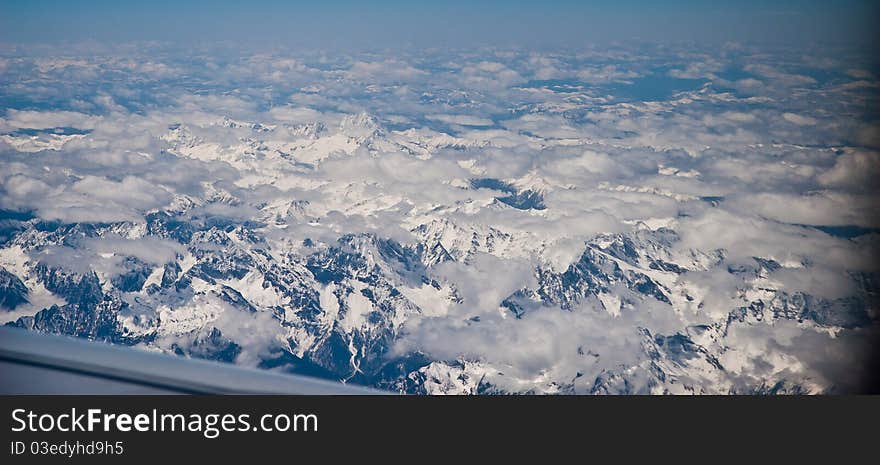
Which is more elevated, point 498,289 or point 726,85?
point 726,85

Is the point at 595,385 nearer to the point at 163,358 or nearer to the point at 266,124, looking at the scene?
the point at 163,358

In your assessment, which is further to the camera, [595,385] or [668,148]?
[668,148]

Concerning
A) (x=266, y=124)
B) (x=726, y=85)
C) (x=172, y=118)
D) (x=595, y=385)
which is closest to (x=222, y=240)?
(x=172, y=118)

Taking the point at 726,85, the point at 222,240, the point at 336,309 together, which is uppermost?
the point at 726,85

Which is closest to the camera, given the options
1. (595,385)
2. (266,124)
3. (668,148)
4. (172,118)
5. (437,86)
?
(595,385)

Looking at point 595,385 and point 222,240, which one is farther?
point 222,240

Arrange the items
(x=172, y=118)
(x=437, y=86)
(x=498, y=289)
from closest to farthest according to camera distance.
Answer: (x=498, y=289)
(x=172, y=118)
(x=437, y=86)
